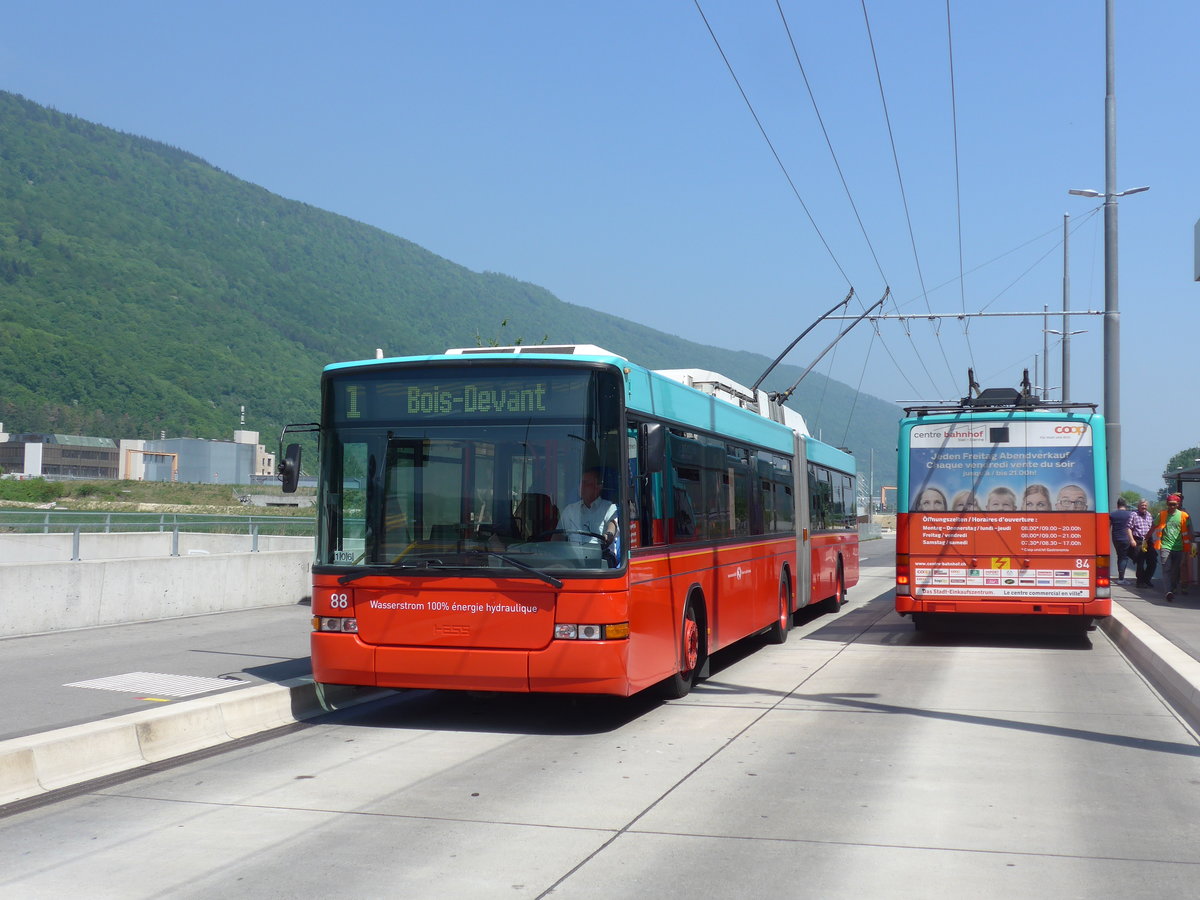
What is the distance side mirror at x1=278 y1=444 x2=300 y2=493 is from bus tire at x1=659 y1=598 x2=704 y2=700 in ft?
10.8

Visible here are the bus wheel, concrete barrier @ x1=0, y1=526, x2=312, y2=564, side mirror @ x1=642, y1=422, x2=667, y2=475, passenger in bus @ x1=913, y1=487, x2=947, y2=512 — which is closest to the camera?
side mirror @ x1=642, y1=422, x2=667, y2=475

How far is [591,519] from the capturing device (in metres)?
9.09

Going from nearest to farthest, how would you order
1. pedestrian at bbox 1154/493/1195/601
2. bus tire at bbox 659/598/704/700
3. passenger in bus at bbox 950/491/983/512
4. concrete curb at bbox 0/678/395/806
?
concrete curb at bbox 0/678/395/806 → bus tire at bbox 659/598/704/700 → passenger in bus at bbox 950/491/983/512 → pedestrian at bbox 1154/493/1195/601

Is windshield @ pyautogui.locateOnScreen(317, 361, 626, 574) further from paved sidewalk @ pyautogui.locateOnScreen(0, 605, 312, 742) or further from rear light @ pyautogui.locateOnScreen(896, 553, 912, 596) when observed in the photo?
rear light @ pyautogui.locateOnScreen(896, 553, 912, 596)

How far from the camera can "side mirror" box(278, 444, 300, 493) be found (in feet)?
31.7

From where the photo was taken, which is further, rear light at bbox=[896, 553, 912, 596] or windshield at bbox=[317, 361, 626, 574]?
rear light at bbox=[896, 553, 912, 596]

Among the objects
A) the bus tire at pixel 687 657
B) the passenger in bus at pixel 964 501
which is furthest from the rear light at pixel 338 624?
the passenger in bus at pixel 964 501

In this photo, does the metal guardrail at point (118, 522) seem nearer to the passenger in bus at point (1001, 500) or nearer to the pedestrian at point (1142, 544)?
the passenger in bus at point (1001, 500)

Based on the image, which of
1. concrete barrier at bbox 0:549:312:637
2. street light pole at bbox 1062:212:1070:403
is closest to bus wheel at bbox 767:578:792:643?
concrete barrier at bbox 0:549:312:637

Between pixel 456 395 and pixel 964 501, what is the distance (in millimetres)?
8362

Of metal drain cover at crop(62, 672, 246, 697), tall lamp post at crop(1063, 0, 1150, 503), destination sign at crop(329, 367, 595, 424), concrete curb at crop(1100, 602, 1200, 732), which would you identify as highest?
tall lamp post at crop(1063, 0, 1150, 503)

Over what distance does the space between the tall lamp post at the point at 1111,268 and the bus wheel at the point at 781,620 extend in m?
9.73

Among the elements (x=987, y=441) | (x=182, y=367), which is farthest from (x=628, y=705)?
(x=182, y=367)

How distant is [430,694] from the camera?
1159cm
